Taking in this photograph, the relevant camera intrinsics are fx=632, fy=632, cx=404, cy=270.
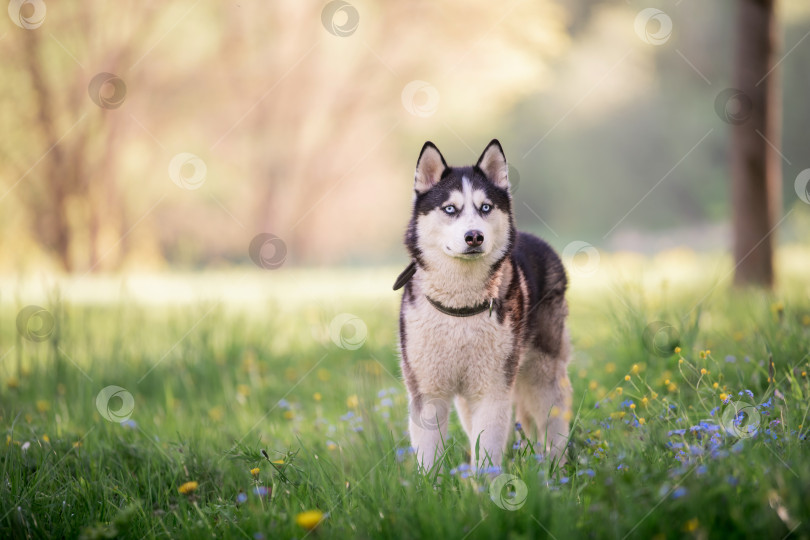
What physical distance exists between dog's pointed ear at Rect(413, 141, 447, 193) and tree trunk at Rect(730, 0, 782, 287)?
4.84 meters

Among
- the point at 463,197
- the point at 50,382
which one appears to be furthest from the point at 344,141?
the point at 463,197

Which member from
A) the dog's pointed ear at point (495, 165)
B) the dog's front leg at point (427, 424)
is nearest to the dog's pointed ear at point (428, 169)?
the dog's pointed ear at point (495, 165)

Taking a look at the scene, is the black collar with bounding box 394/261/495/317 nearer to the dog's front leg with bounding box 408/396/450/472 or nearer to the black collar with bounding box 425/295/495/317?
the black collar with bounding box 425/295/495/317

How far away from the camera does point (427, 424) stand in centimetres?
304

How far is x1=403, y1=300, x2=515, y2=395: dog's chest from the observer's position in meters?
3.03

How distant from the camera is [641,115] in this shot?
2442 centimetres

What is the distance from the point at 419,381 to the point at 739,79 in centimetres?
568

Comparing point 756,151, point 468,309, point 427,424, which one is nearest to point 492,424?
point 427,424

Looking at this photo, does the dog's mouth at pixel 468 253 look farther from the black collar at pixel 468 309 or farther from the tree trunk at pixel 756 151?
the tree trunk at pixel 756 151

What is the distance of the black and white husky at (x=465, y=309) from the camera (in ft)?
9.94

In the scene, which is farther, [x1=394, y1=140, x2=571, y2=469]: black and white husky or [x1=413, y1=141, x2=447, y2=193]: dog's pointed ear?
[x1=413, y1=141, x2=447, y2=193]: dog's pointed ear

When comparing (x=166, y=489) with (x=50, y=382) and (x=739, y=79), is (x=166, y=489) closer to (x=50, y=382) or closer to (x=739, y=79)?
(x=50, y=382)

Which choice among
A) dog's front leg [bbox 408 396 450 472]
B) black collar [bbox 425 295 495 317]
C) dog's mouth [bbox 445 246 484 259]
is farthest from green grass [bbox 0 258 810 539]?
dog's mouth [bbox 445 246 484 259]

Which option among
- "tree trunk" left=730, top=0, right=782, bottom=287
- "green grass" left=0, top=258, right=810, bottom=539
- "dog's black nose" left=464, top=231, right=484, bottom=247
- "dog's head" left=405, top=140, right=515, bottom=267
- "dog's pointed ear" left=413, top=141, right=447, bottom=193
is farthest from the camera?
"tree trunk" left=730, top=0, right=782, bottom=287
